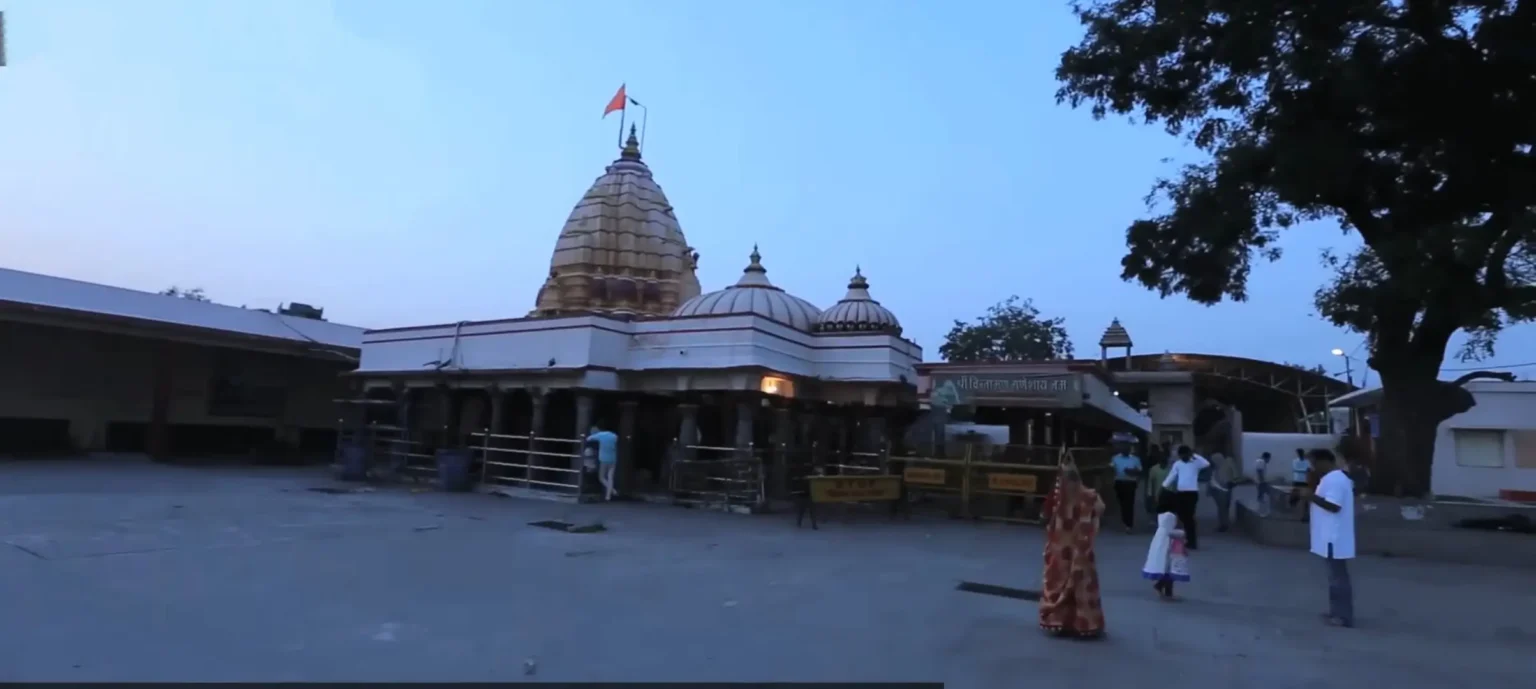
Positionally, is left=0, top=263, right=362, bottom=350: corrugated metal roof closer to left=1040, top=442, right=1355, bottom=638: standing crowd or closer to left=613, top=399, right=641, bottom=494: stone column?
left=613, top=399, right=641, bottom=494: stone column

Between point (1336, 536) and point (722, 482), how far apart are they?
11.3m

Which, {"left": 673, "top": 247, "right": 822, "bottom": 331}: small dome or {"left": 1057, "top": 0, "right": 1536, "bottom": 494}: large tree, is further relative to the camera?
{"left": 673, "top": 247, "right": 822, "bottom": 331}: small dome

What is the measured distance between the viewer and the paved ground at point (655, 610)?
17.9ft

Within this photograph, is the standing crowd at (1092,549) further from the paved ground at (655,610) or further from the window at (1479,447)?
the window at (1479,447)

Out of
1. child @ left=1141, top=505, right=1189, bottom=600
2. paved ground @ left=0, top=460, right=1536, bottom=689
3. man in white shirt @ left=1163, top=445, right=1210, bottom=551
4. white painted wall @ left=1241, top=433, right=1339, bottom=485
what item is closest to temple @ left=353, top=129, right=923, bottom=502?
paved ground @ left=0, top=460, right=1536, bottom=689

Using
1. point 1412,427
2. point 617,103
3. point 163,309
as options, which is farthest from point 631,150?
point 1412,427

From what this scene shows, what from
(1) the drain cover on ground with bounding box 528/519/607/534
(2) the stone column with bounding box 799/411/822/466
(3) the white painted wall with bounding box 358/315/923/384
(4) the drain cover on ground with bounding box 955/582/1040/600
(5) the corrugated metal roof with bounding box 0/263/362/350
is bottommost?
(1) the drain cover on ground with bounding box 528/519/607/534

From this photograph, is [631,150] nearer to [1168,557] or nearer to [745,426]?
[745,426]

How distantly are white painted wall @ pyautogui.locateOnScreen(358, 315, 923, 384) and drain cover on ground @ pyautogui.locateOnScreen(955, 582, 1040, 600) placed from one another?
30.5 ft

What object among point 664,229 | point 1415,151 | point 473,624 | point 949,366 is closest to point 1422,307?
point 1415,151

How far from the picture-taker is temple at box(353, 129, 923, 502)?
18.0 meters

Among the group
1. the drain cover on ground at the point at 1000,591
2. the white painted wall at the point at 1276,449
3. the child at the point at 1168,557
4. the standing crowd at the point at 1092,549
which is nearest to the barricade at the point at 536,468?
the drain cover on ground at the point at 1000,591

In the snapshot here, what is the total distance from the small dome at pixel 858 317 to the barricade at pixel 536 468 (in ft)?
25.4

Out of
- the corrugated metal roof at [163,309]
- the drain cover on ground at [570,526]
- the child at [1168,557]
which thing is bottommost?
the drain cover on ground at [570,526]
